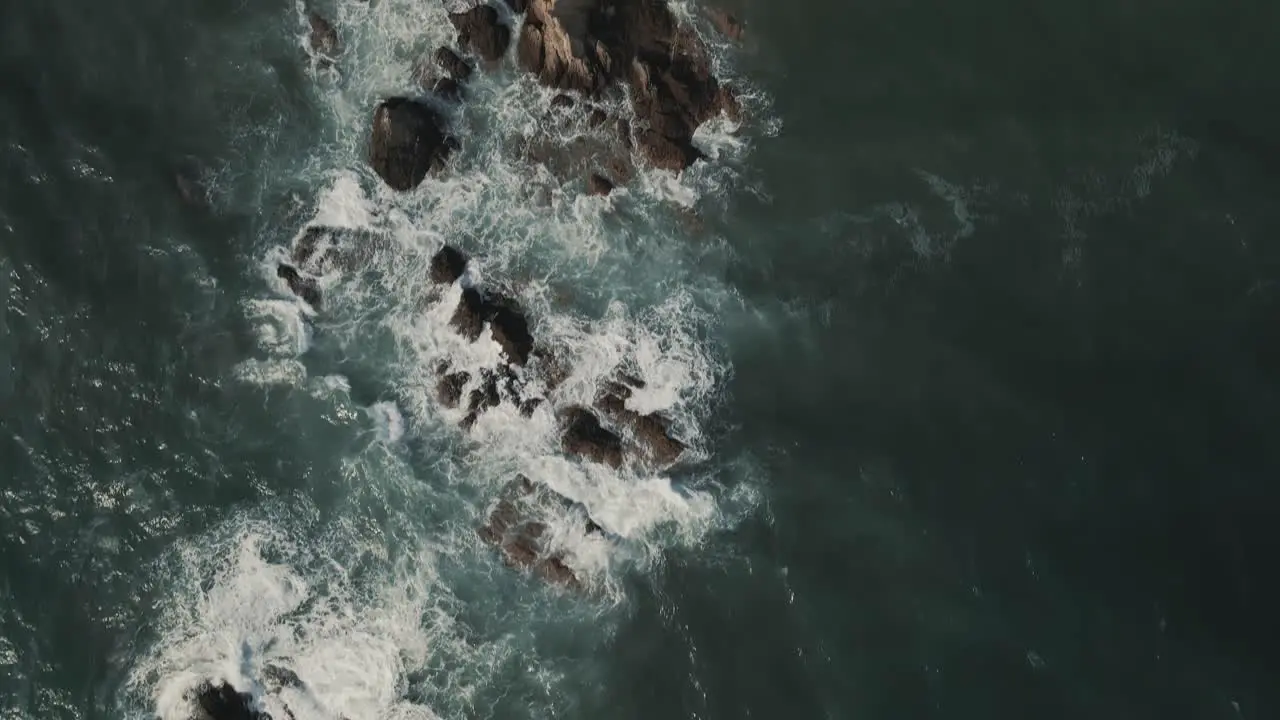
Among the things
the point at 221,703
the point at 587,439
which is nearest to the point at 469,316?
the point at 587,439

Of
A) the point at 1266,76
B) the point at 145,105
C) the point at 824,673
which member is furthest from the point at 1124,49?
the point at 145,105

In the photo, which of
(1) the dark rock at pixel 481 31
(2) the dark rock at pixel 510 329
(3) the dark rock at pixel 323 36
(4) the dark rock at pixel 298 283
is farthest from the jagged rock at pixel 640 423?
(3) the dark rock at pixel 323 36

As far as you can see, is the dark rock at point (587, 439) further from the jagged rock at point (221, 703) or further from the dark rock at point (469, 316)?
the jagged rock at point (221, 703)

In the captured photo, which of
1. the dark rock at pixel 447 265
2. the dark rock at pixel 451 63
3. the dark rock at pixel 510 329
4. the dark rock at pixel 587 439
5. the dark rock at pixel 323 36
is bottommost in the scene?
the dark rock at pixel 587 439

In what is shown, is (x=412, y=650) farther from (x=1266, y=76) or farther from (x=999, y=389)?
(x=1266, y=76)

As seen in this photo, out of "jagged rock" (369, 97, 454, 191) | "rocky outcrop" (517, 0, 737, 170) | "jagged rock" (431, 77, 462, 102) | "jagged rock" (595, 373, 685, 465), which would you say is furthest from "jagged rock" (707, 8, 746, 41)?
"jagged rock" (595, 373, 685, 465)

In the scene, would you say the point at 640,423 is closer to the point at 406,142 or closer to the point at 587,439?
the point at 587,439
